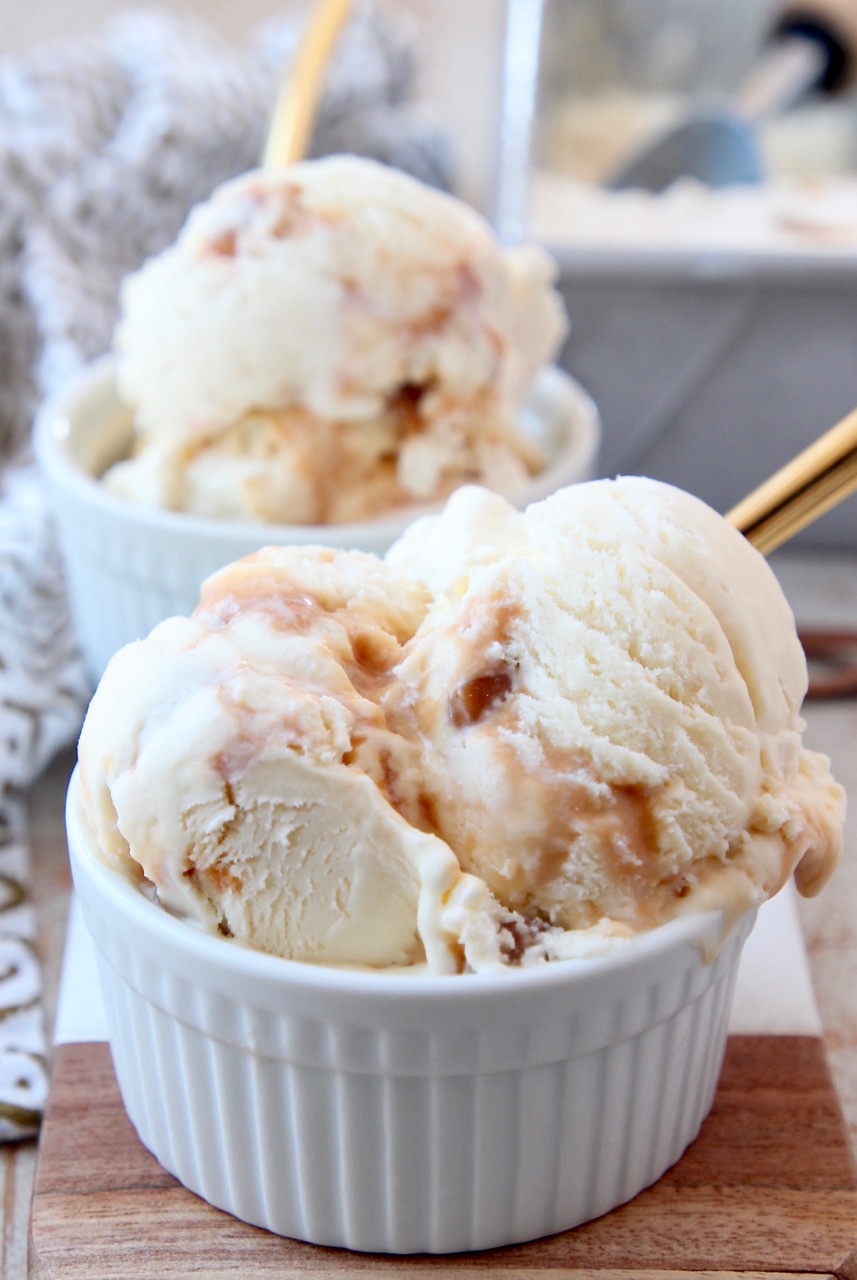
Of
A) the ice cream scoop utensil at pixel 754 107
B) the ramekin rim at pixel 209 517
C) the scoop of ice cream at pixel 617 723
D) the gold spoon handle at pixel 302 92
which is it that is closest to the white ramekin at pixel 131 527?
the ramekin rim at pixel 209 517

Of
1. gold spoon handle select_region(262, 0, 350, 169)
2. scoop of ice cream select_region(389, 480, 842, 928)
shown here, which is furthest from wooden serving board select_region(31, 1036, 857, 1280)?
gold spoon handle select_region(262, 0, 350, 169)

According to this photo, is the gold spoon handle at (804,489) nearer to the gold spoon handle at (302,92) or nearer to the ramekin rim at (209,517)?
the ramekin rim at (209,517)

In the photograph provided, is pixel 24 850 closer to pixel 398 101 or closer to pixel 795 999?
pixel 795 999

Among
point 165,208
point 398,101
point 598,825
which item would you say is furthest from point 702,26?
point 598,825

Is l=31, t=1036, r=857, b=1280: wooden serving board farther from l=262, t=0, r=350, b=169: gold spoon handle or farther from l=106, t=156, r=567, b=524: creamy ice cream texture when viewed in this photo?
l=262, t=0, r=350, b=169: gold spoon handle

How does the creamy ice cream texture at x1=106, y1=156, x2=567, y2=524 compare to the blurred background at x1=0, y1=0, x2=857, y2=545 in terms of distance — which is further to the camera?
the blurred background at x1=0, y1=0, x2=857, y2=545

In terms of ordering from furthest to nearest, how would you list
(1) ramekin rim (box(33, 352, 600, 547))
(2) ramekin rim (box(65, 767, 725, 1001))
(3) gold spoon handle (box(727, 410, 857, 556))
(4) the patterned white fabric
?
(4) the patterned white fabric, (1) ramekin rim (box(33, 352, 600, 547)), (3) gold spoon handle (box(727, 410, 857, 556)), (2) ramekin rim (box(65, 767, 725, 1001))

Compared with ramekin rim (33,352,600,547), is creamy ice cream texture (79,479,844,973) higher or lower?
higher
